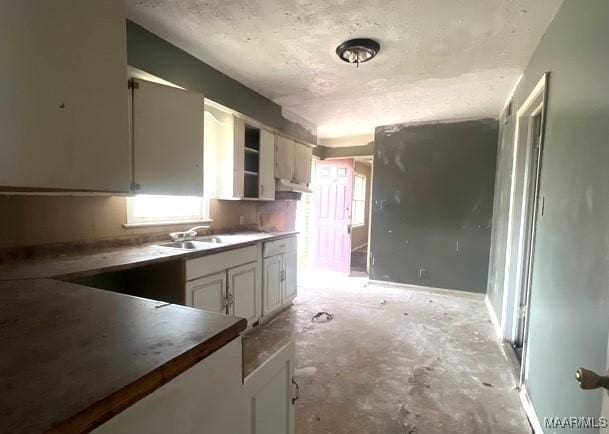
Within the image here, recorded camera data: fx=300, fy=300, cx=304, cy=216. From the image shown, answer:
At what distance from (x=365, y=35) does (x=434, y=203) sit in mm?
2787

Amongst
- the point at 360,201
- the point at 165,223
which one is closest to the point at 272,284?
the point at 165,223

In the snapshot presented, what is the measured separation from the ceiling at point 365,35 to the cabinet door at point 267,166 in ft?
1.56

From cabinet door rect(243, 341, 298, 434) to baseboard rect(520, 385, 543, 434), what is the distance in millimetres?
1426

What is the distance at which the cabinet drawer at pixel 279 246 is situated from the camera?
119 inches

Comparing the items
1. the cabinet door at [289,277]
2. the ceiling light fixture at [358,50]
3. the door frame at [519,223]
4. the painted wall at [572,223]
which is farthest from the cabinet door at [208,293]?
the door frame at [519,223]

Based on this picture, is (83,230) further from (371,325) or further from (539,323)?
(539,323)

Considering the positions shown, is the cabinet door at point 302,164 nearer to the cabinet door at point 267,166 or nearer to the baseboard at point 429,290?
the cabinet door at point 267,166

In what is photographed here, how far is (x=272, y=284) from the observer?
10.2 feet

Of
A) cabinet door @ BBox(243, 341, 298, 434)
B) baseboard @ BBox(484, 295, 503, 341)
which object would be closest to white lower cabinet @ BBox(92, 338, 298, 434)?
cabinet door @ BBox(243, 341, 298, 434)

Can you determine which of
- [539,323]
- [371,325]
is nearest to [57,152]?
[539,323]

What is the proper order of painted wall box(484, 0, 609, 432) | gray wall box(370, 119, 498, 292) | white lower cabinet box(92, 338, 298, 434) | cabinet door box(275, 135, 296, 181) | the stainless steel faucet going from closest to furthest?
1. white lower cabinet box(92, 338, 298, 434)
2. painted wall box(484, 0, 609, 432)
3. the stainless steel faucet
4. cabinet door box(275, 135, 296, 181)
5. gray wall box(370, 119, 498, 292)

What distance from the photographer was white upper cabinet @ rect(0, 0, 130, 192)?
120 centimetres

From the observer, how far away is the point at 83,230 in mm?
1989

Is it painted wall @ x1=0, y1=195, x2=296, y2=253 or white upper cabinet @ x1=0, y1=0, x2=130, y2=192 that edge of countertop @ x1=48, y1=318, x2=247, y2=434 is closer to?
white upper cabinet @ x1=0, y1=0, x2=130, y2=192
